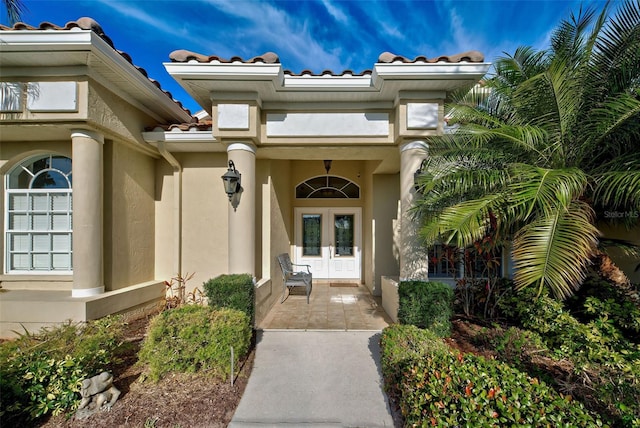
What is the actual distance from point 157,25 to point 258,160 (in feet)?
12.3

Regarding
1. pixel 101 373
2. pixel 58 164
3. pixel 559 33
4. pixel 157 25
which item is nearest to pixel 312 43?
pixel 157 25

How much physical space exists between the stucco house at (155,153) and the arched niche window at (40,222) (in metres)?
0.02

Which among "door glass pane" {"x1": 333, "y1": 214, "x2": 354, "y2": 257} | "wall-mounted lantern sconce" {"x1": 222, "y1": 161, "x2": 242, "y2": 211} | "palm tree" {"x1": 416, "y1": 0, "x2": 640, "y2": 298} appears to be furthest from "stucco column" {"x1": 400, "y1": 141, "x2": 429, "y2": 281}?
"door glass pane" {"x1": 333, "y1": 214, "x2": 354, "y2": 257}

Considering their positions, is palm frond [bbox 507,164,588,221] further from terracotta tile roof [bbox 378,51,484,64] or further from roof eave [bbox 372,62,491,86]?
terracotta tile roof [bbox 378,51,484,64]

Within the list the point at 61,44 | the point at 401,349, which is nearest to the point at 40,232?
the point at 61,44

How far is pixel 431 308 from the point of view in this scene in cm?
394

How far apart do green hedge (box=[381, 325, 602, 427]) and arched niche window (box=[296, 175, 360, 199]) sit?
616 cm

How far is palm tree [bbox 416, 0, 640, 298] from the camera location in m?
2.86

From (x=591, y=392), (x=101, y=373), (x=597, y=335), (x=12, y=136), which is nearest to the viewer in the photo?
(x=591, y=392)

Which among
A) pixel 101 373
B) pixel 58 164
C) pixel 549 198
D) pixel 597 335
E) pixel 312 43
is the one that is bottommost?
pixel 101 373

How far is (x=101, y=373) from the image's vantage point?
9.20 ft

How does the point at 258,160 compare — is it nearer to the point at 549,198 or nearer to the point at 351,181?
the point at 351,181

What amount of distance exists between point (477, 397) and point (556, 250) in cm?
Result: 189

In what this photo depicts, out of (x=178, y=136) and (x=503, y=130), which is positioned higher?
(x=178, y=136)
